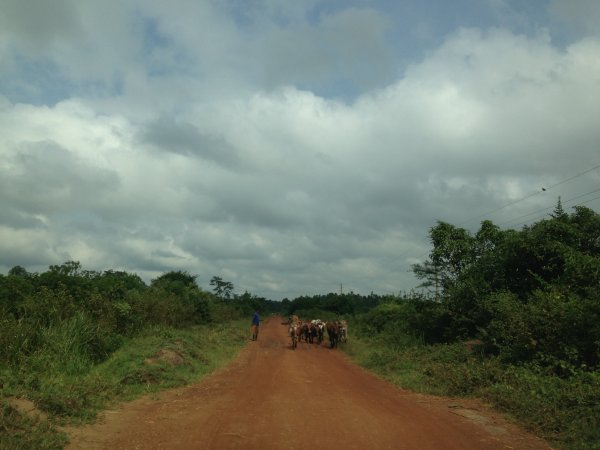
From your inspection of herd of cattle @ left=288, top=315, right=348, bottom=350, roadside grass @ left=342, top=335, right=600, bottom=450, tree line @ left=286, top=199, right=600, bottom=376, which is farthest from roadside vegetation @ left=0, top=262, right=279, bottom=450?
tree line @ left=286, top=199, right=600, bottom=376

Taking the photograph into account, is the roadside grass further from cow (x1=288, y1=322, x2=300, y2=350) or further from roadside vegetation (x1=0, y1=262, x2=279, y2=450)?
cow (x1=288, y1=322, x2=300, y2=350)

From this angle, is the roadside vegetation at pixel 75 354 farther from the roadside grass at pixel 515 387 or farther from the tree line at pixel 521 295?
the tree line at pixel 521 295

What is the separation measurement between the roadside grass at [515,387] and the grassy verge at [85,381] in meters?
6.77

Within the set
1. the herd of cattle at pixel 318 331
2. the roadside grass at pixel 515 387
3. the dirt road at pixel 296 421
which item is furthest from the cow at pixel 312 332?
the dirt road at pixel 296 421

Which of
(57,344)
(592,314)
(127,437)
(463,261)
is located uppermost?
(463,261)

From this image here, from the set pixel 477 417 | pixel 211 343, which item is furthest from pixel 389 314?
pixel 477 417

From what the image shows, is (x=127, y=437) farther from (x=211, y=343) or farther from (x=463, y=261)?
(x=463, y=261)

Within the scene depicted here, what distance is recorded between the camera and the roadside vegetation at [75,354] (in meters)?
8.48

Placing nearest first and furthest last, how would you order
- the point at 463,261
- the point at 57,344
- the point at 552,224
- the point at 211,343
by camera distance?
the point at 57,344 < the point at 552,224 < the point at 211,343 < the point at 463,261

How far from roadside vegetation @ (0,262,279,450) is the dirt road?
→ 2.14ft

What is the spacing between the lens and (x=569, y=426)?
8930mm

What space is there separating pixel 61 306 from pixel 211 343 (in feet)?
28.8

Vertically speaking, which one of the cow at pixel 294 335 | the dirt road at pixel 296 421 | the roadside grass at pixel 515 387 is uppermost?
the cow at pixel 294 335

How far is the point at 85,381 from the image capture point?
37.6ft
